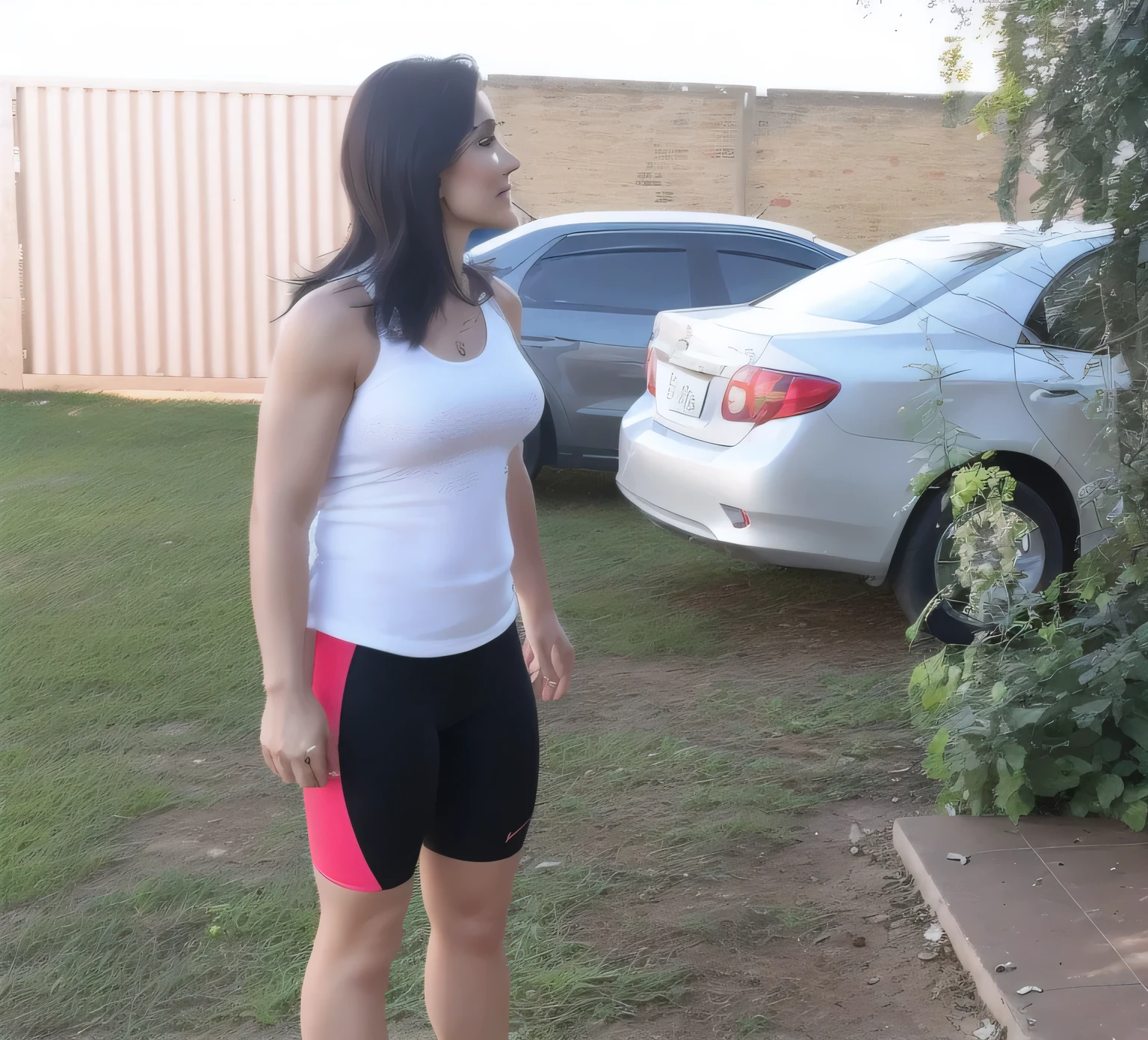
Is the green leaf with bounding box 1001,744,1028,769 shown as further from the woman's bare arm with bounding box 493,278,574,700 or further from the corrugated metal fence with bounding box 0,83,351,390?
the corrugated metal fence with bounding box 0,83,351,390

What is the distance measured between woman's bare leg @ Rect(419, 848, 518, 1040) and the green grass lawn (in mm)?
619

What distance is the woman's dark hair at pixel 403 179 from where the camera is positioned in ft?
5.74

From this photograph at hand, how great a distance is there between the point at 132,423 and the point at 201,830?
763 cm

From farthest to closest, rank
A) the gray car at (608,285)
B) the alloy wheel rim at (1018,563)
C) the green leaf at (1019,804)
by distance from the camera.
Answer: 1. the gray car at (608,285)
2. the alloy wheel rim at (1018,563)
3. the green leaf at (1019,804)

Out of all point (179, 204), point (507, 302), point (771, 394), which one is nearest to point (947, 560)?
point (771, 394)

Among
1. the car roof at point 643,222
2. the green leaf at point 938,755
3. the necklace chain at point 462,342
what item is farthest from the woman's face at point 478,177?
the car roof at point 643,222

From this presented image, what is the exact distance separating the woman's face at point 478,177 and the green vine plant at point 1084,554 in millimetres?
1256

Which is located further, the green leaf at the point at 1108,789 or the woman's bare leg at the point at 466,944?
the green leaf at the point at 1108,789

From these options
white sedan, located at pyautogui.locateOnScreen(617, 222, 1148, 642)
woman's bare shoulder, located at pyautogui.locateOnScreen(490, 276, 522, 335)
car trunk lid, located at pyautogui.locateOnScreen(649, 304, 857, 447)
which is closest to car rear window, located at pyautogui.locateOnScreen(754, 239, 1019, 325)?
white sedan, located at pyautogui.locateOnScreen(617, 222, 1148, 642)

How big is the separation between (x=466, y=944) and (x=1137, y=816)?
2.01 meters

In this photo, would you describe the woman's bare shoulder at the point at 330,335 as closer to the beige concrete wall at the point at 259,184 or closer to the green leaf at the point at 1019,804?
the green leaf at the point at 1019,804

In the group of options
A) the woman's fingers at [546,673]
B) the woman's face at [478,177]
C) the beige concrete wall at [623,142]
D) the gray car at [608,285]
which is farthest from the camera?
the beige concrete wall at [623,142]

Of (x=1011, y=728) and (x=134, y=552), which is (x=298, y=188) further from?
(x=1011, y=728)

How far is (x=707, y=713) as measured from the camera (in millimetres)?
4434
